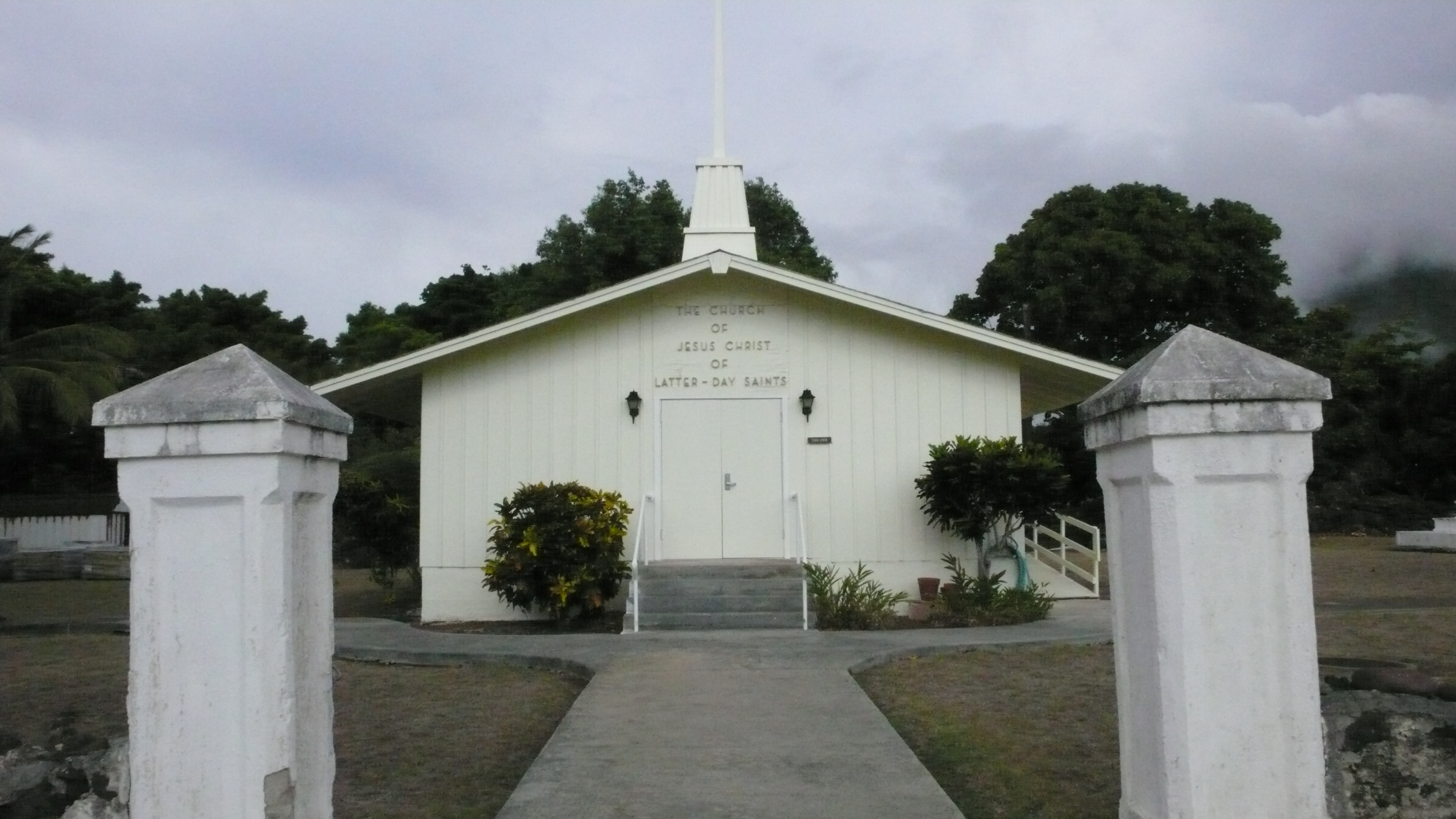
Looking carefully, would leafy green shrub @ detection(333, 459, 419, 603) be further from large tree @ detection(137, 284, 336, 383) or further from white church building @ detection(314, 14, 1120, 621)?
large tree @ detection(137, 284, 336, 383)

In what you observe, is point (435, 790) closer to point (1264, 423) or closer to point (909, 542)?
point (1264, 423)

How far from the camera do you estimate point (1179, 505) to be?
4.31m

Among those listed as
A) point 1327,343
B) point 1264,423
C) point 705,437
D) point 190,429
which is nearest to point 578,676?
point 705,437

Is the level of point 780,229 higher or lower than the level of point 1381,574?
higher

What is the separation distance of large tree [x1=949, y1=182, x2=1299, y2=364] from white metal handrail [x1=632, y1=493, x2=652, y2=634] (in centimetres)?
2182

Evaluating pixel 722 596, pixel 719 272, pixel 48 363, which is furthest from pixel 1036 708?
pixel 48 363

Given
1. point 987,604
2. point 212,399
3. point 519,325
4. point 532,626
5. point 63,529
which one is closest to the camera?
point 212,399

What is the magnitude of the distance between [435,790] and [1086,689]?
468 cm

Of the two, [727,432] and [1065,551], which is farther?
[1065,551]

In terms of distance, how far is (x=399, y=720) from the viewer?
27.0ft

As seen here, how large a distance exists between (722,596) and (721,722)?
18.6ft

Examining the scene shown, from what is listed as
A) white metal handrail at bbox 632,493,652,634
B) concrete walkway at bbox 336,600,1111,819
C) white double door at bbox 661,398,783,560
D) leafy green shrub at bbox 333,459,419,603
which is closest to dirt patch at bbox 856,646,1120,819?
concrete walkway at bbox 336,600,1111,819

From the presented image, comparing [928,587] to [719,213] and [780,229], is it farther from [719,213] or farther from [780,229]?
[780,229]

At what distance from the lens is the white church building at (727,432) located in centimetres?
1446
